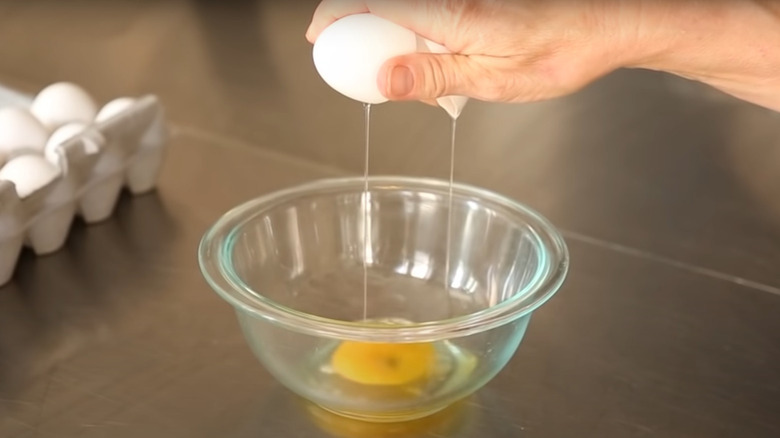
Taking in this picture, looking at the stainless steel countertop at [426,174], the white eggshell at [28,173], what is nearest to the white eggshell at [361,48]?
the stainless steel countertop at [426,174]

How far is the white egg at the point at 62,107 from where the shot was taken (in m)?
1.05

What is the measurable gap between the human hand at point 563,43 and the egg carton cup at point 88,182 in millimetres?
346

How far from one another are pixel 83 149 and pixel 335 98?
1.07 feet

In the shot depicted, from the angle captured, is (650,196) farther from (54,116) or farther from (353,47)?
(54,116)

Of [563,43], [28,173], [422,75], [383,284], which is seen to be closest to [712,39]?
[563,43]

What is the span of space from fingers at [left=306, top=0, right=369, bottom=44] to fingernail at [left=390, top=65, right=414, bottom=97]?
2.5 inches

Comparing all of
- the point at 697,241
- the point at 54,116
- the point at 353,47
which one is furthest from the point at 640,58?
the point at 54,116

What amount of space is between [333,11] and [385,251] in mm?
274

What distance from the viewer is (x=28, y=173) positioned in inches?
35.6

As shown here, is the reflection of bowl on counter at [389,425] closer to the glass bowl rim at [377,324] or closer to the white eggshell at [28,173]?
the glass bowl rim at [377,324]

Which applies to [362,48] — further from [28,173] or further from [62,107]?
[62,107]

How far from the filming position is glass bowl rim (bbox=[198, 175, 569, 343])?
2.12ft

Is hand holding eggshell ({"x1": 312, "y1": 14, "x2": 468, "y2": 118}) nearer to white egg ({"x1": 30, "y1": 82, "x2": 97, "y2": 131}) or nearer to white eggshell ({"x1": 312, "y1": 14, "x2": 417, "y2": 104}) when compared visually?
white eggshell ({"x1": 312, "y1": 14, "x2": 417, "y2": 104})

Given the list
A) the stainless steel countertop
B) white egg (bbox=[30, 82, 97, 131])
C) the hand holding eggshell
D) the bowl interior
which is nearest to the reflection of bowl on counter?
the stainless steel countertop
